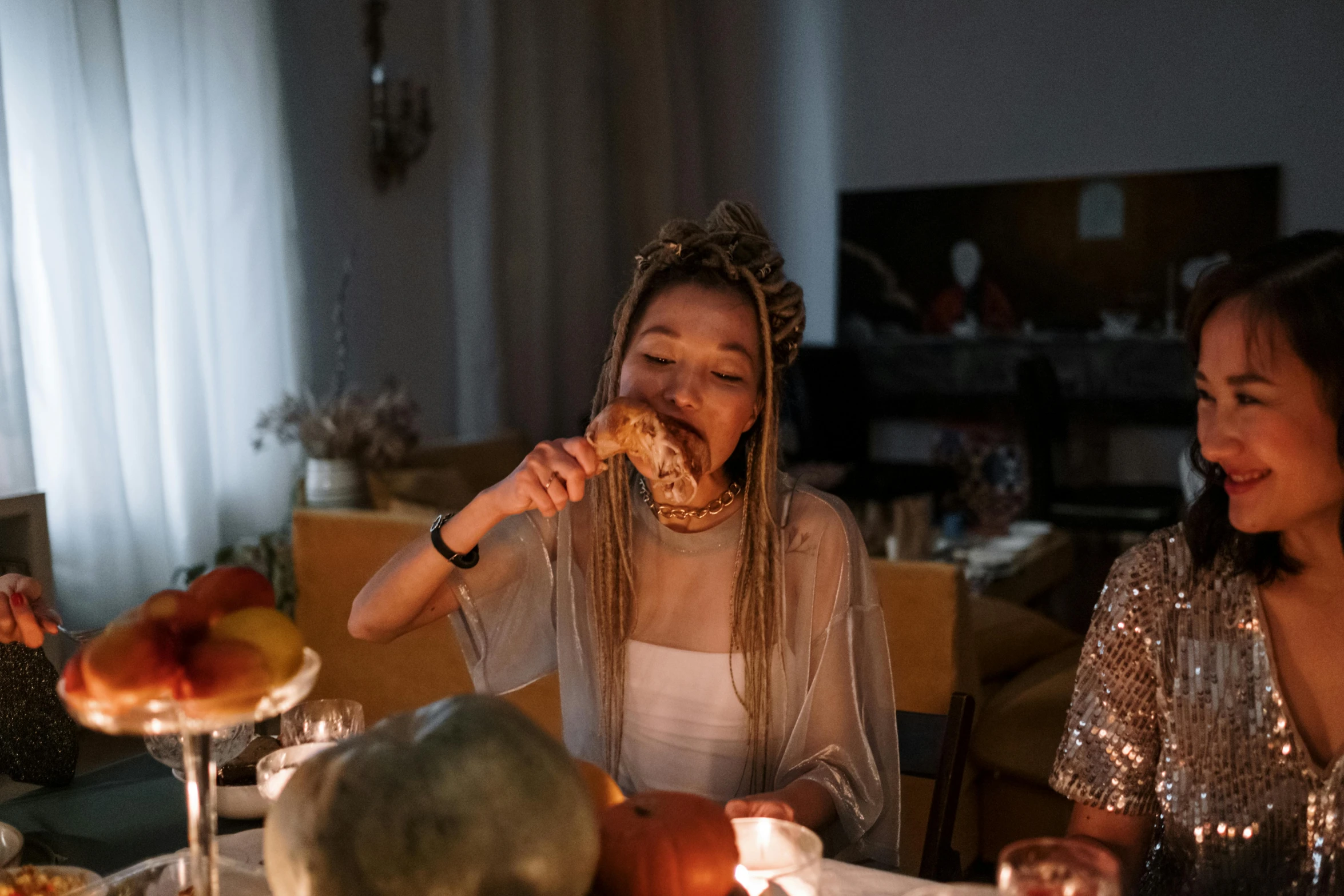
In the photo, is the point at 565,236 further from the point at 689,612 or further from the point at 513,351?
the point at 689,612

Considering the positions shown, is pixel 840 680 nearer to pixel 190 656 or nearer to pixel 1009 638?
pixel 190 656

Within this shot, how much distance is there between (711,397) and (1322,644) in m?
0.88

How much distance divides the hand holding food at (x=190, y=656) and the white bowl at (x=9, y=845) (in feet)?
1.88

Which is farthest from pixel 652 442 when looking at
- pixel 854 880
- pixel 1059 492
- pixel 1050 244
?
pixel 1050 244

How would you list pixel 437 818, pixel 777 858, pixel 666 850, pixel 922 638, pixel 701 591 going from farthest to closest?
pixel 922 638
pixel 701 591
pixel 777 858
pixel 666 850
pixel 437 818

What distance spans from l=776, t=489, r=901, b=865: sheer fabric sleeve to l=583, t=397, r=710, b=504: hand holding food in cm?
29

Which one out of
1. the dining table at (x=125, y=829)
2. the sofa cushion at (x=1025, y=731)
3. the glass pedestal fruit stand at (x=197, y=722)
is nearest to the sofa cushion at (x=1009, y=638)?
the sofa cushion at (x=1025, y=731)

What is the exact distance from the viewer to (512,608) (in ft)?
6.05

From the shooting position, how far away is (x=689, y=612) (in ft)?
5.91

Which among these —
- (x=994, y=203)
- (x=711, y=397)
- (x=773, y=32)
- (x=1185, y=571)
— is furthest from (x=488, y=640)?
(x=773, y=32)

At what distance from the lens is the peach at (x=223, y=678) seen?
0.72 m

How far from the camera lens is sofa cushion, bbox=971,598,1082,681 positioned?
10.6 ft

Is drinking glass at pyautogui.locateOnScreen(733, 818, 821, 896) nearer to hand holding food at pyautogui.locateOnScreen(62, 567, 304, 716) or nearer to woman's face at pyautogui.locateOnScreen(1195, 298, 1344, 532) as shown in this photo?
hand holding food at pyautogui.locateOnScreen(62, 567, 304, 716)

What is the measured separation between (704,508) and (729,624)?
0.19 metres
